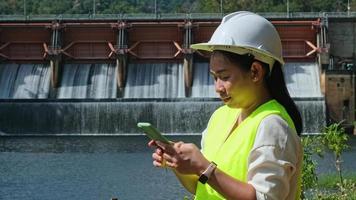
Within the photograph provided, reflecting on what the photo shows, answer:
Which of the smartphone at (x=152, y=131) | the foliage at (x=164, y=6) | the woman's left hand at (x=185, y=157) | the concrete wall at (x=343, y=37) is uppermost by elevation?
the foliage at (x=164, y=6)

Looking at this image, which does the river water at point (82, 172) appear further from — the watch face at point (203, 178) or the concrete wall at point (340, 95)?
the watch face at point (203, 178)

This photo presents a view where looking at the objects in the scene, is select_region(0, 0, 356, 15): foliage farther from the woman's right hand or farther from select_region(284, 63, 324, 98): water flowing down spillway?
the woman's right hand

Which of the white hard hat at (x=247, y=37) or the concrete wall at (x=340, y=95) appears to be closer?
the white hard hat at (x=247, y=37)

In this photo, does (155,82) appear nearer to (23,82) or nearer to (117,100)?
(117,100)

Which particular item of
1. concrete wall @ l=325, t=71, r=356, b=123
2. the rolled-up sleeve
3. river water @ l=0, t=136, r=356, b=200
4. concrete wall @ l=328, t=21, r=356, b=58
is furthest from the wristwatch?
concrete wall @ l=328, t=21, r=356, b=58

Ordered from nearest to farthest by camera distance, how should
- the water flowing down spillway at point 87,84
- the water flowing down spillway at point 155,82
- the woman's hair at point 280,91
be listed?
1. the woman's hair at point 280,91
2. the water flowing down spillway at point 155,82
3. the water flowing down spillway at point 87,84

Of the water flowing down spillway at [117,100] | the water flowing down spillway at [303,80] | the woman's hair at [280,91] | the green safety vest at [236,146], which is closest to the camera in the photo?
the green safety vest at [236,146]

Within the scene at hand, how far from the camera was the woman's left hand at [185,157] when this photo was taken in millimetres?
2400

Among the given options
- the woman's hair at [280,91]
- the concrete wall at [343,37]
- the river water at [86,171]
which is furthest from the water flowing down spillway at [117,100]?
the woman's hair at [280,91]

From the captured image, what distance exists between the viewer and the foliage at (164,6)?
74500 mm

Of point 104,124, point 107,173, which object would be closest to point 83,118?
point 104,124

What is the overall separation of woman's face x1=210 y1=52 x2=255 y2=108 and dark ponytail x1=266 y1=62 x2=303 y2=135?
9 centimetres

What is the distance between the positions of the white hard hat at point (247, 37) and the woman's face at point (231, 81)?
0.14 ft

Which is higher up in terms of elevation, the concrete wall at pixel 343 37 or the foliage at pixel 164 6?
the foliage at pixel 164 6
